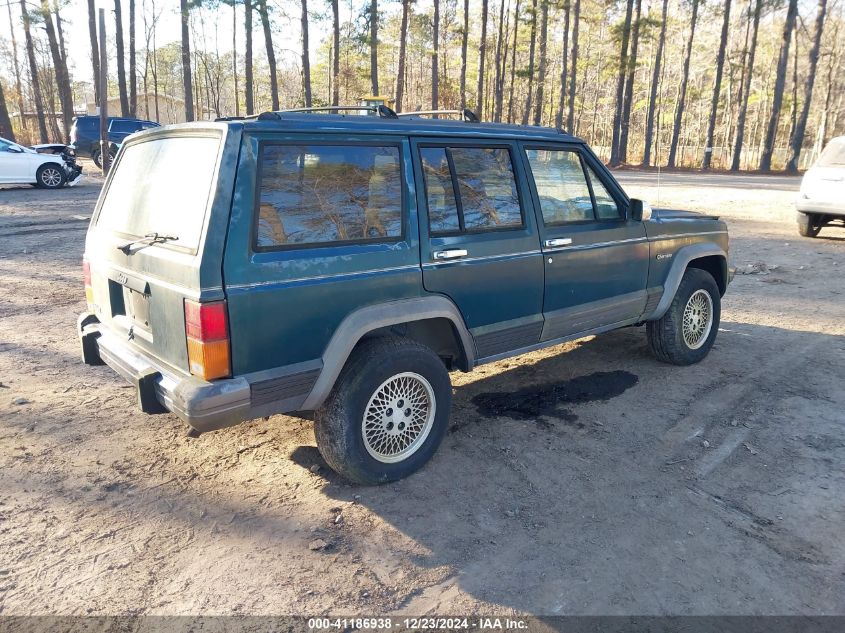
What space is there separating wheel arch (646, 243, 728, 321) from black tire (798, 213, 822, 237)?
24.8ft

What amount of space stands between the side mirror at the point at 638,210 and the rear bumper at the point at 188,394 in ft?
10.5

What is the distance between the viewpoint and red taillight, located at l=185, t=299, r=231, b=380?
2.78m

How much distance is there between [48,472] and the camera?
356cm

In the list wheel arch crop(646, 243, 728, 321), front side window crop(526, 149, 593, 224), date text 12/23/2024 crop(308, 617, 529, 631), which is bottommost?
date text 12/23/2024 crop(308, 617, 529, 631)

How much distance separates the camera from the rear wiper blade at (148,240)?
306 centimetres

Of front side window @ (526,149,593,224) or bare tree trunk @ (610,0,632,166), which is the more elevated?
bare tree trunk @ (610,0,632,166)

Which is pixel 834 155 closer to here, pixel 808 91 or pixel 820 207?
pixel 820 207

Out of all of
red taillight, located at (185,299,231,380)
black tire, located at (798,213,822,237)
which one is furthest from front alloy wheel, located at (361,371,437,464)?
black tire, located at (798,213,822,237)

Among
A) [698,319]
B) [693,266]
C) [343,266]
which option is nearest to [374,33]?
[693,266]

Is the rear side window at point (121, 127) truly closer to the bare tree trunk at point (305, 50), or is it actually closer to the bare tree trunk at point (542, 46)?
the bare tree trunk at point (305, 50)

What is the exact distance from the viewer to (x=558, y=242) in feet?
13.7

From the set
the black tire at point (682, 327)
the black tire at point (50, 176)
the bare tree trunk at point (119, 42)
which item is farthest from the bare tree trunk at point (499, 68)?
the black tire at point (682, 327)

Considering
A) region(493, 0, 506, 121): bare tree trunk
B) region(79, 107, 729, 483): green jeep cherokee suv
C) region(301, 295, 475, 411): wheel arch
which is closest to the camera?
region(79, 107, 729, 483): green jeep cherokee suv

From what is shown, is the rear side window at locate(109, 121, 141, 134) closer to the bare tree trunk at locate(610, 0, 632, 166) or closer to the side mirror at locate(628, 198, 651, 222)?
the side mirror at locate(628, 198, 651, 222)
